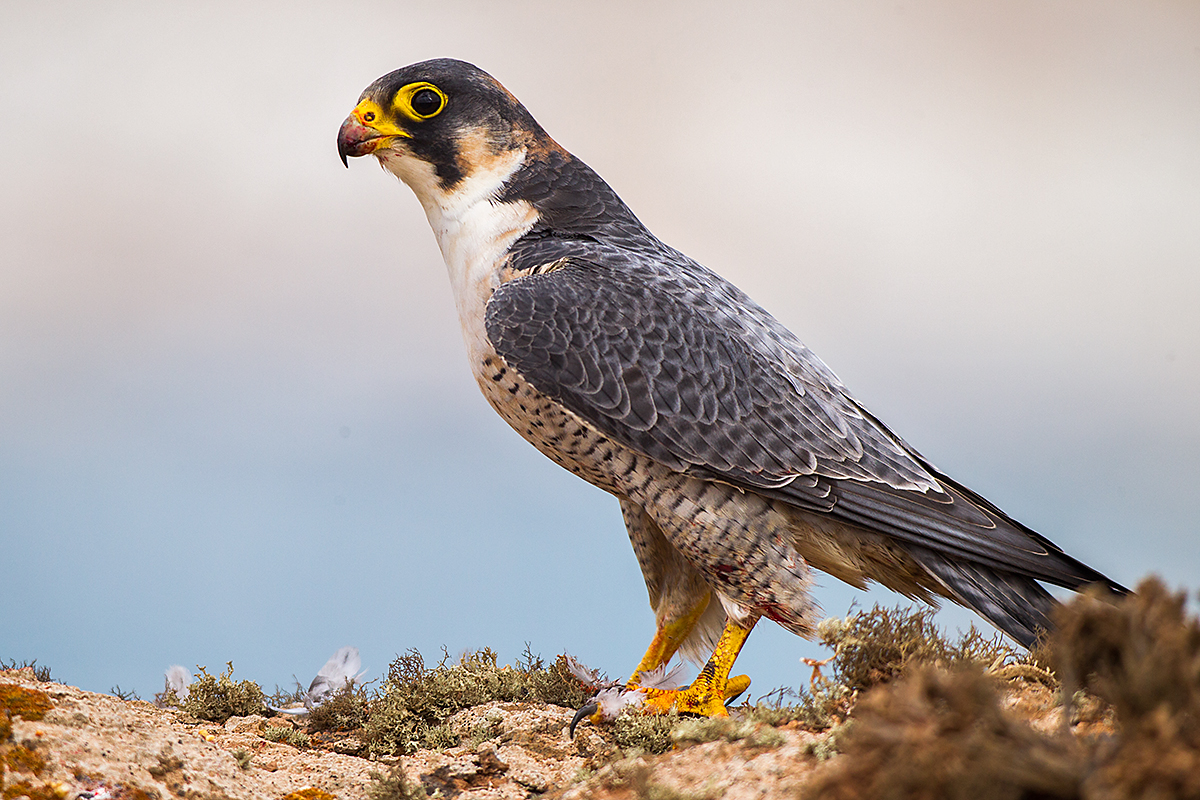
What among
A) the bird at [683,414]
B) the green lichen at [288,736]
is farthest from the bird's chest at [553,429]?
the green lichen at [288,736]

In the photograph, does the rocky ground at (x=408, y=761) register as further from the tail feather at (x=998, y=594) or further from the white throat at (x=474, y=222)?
the white throat at (x=474, y=222)

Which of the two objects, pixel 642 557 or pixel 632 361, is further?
pixel 642 557

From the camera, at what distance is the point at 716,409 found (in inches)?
150

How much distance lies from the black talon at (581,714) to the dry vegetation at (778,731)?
0.04m

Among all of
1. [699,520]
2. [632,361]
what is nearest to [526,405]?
[632,361]

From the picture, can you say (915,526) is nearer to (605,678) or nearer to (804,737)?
(804,737)

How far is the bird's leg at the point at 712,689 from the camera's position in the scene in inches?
149

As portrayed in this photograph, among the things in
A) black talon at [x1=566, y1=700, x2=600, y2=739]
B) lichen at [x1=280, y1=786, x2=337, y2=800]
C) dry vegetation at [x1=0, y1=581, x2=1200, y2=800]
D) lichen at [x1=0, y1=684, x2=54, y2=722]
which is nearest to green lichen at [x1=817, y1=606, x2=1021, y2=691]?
dry vegetation at [x1=0, y1=581, x2=1200, y2=800]

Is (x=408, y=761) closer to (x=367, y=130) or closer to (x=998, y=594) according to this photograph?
(x=998, y=594)

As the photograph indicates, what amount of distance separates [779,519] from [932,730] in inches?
85.8

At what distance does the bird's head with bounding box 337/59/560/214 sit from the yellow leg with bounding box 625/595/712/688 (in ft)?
7.20

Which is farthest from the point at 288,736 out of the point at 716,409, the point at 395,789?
the point at 716,409

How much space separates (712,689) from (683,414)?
113cm

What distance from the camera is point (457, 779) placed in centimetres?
353
